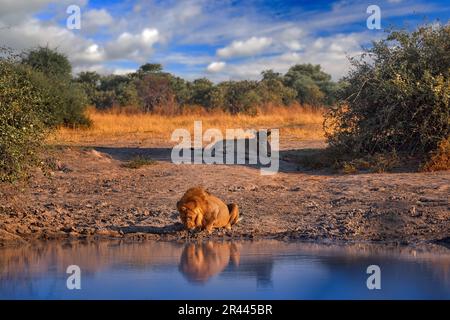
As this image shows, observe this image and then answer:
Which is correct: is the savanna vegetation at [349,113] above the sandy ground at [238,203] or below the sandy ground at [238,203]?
above

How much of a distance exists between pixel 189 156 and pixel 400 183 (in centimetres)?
519

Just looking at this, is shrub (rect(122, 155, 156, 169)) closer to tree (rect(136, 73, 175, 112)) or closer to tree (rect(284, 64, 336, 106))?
tree (rect(136, 73, 175, 112))

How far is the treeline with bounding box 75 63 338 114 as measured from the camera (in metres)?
37.2

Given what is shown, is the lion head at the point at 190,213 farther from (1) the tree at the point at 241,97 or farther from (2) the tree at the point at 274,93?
(2) the tree at the point at 274,93

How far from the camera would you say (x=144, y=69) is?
49.6m

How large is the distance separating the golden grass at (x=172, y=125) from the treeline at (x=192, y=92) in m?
3.72

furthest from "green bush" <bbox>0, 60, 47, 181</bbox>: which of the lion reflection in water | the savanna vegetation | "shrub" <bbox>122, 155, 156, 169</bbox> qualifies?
"shrub" <bbox>122, 155, 156, 169</bbox>

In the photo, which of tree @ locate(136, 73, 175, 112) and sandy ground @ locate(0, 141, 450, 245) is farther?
tree @ locate(136, 73, 175, 112)

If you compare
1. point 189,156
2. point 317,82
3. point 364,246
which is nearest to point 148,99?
point 317,82

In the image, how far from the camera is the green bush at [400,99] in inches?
568

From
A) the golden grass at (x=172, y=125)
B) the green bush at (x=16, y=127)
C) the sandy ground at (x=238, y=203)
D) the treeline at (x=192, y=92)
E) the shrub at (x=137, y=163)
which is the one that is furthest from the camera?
the treeline at (x=192, y=92)

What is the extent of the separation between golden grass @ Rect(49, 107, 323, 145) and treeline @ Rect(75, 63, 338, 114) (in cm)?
372

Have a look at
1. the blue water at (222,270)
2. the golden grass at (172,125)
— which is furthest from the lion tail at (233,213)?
the golden grass at (172,125)
